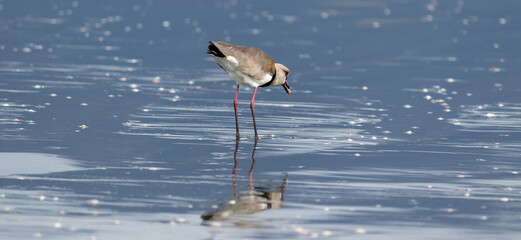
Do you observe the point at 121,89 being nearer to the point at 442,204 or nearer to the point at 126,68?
the point at 126,68

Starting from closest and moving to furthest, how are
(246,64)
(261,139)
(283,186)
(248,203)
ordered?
(248,203)
(283,186)
(246,64)
(261,139)

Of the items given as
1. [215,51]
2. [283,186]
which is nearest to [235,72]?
[215,51]

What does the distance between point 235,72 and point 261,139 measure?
0.96m

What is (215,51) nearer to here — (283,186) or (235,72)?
(235,72)

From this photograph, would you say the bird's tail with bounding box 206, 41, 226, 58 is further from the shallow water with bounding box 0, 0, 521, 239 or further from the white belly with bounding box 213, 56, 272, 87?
the shallow water with bounding box 0, 0, 521, 239

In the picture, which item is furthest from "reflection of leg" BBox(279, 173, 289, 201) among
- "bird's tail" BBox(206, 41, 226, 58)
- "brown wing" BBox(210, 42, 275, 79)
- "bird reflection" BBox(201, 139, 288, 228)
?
"brown wing" BBox(210, 42, 275, 79)

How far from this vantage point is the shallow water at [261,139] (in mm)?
9195

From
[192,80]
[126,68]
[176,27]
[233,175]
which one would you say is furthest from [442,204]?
[176,27]

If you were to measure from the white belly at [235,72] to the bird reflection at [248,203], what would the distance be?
2.55 m

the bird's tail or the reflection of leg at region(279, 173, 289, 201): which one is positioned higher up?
the bird's tail

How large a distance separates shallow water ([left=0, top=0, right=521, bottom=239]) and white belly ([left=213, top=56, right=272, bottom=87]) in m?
0.71

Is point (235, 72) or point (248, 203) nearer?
point (248, 203)

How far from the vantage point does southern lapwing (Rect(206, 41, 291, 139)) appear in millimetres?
13102

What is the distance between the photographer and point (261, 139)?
1376 centimetres
